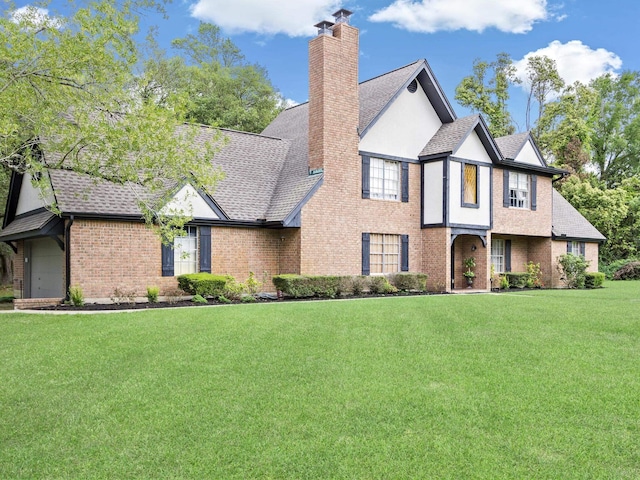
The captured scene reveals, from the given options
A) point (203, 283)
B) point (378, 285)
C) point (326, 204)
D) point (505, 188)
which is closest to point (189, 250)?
point (203, 283)

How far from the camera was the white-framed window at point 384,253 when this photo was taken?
64.5ft

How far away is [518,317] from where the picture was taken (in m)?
11.4

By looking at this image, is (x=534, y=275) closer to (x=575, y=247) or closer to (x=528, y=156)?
(x=575, y=247)

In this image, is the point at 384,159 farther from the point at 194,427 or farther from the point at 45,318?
the point at 194,427

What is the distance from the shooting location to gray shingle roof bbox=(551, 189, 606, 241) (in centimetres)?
2586

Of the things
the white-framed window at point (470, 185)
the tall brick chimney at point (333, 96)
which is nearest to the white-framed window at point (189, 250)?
the tall brick chimney at point (333, 96)

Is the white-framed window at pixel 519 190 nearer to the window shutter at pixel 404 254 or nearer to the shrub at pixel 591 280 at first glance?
the shrub at pixel 591 280

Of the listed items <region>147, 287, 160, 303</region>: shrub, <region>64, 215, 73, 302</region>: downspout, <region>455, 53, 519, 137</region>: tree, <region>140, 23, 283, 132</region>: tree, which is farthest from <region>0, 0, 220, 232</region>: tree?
<region>455, 53, 519, 137</region>: tree

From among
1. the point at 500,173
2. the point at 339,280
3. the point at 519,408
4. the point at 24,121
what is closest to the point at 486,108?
the point at 500,173

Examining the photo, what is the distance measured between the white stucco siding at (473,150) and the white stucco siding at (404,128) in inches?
52.9

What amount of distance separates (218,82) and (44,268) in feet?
71.8

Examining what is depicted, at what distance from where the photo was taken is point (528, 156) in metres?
24.0

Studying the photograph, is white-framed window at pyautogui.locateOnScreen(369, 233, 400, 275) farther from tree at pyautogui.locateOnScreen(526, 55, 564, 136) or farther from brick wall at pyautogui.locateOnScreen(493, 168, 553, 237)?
tree at pyautogui.locateOnScreen(526, 55, 564, 136)

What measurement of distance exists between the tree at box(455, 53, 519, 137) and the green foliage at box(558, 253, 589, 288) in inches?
780
